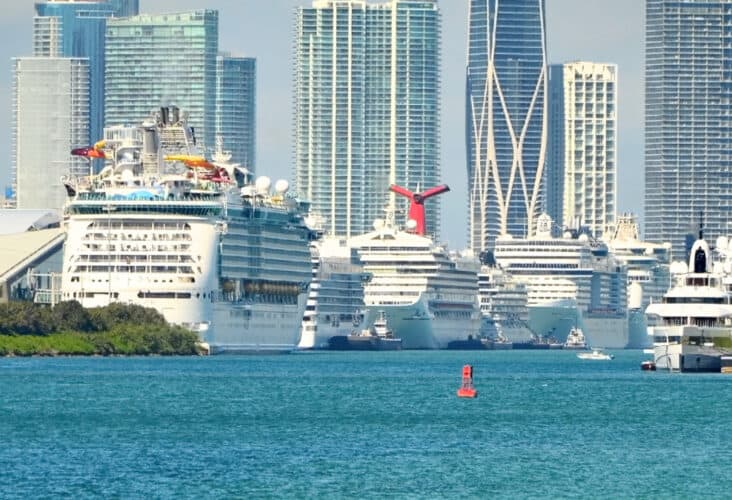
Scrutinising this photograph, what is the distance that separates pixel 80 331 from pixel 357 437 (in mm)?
98422

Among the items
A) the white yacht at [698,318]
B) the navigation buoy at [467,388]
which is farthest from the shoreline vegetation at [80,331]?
the navigation buoy at [467,388]

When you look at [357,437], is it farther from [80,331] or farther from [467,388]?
[80,331]

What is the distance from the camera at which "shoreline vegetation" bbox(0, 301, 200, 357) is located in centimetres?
18638

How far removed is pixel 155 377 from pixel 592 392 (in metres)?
27.1

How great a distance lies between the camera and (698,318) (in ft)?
487

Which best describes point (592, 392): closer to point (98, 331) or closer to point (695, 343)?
point (695, 343)

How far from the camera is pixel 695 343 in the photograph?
150 m

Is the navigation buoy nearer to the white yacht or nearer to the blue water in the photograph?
the blue water

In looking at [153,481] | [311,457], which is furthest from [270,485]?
[311,457]

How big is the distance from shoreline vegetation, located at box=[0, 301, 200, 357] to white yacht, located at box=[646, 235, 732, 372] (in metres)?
53.1

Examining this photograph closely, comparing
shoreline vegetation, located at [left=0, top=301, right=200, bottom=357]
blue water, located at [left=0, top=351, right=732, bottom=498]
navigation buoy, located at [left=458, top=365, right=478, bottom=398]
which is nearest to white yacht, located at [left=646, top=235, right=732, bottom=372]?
blue water, located at [left=0, top=351, right=732, bottom=498]

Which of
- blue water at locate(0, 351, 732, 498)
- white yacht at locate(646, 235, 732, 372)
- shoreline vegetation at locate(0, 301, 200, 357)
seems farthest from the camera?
shoreline vegetation at locate(0, 301, 200, 357)

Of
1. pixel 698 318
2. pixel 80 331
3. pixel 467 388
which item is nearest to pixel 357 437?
pixel 467 388

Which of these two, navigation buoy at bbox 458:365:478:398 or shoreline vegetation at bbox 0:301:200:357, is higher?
shoreline vegetation at bbox 0:301:200:357
